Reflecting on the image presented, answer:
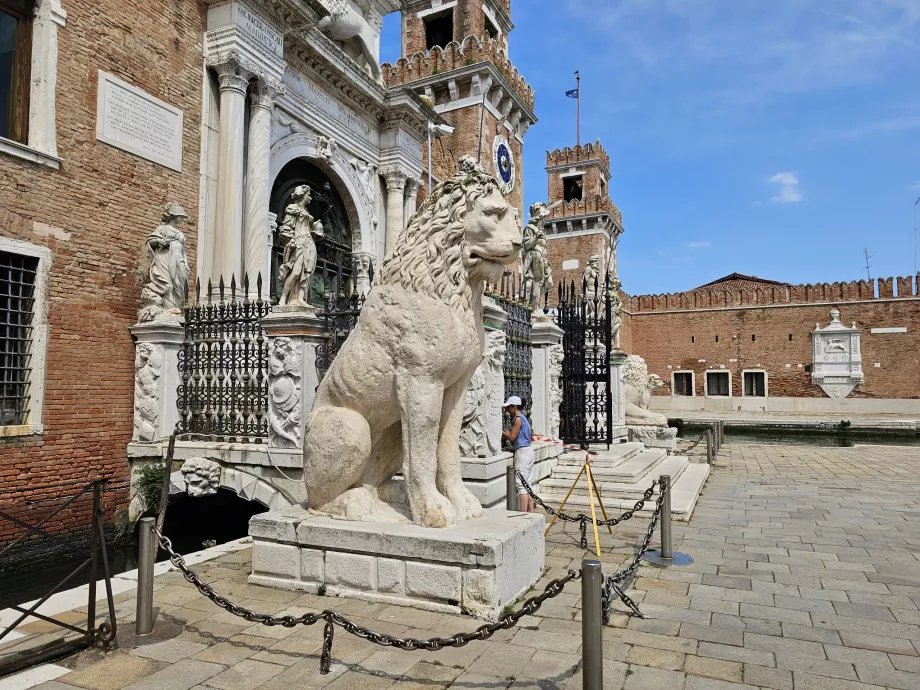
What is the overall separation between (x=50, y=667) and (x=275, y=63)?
10284 millimetres

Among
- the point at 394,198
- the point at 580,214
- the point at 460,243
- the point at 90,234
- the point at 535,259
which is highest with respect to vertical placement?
the point at 580,214

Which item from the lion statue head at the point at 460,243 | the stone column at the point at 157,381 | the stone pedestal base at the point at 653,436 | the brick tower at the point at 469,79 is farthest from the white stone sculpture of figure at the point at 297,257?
the brick tower at the point at 469,79

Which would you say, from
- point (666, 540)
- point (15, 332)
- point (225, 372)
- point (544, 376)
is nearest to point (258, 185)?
point (225, 372)

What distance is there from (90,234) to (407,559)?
23.4ft

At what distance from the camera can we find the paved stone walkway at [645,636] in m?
2.83

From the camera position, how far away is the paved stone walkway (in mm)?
2826

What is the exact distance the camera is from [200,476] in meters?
7.41

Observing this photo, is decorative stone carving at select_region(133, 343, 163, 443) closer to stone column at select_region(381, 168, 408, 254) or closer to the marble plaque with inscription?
the marble plaque with inscription

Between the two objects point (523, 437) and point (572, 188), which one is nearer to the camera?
point (523, 437)

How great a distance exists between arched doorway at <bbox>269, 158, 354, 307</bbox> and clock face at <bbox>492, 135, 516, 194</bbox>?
28.5 ft

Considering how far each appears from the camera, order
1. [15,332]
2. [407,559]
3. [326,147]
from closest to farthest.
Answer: [407,559] < [15,332] < [326,147]

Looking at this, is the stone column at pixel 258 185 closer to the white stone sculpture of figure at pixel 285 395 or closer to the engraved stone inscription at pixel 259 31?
the engraved stone inscription at pixel 259 31

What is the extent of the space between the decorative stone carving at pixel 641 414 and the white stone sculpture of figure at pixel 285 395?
8.26 metres

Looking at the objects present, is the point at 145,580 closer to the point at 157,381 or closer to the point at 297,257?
the point at 297,257
